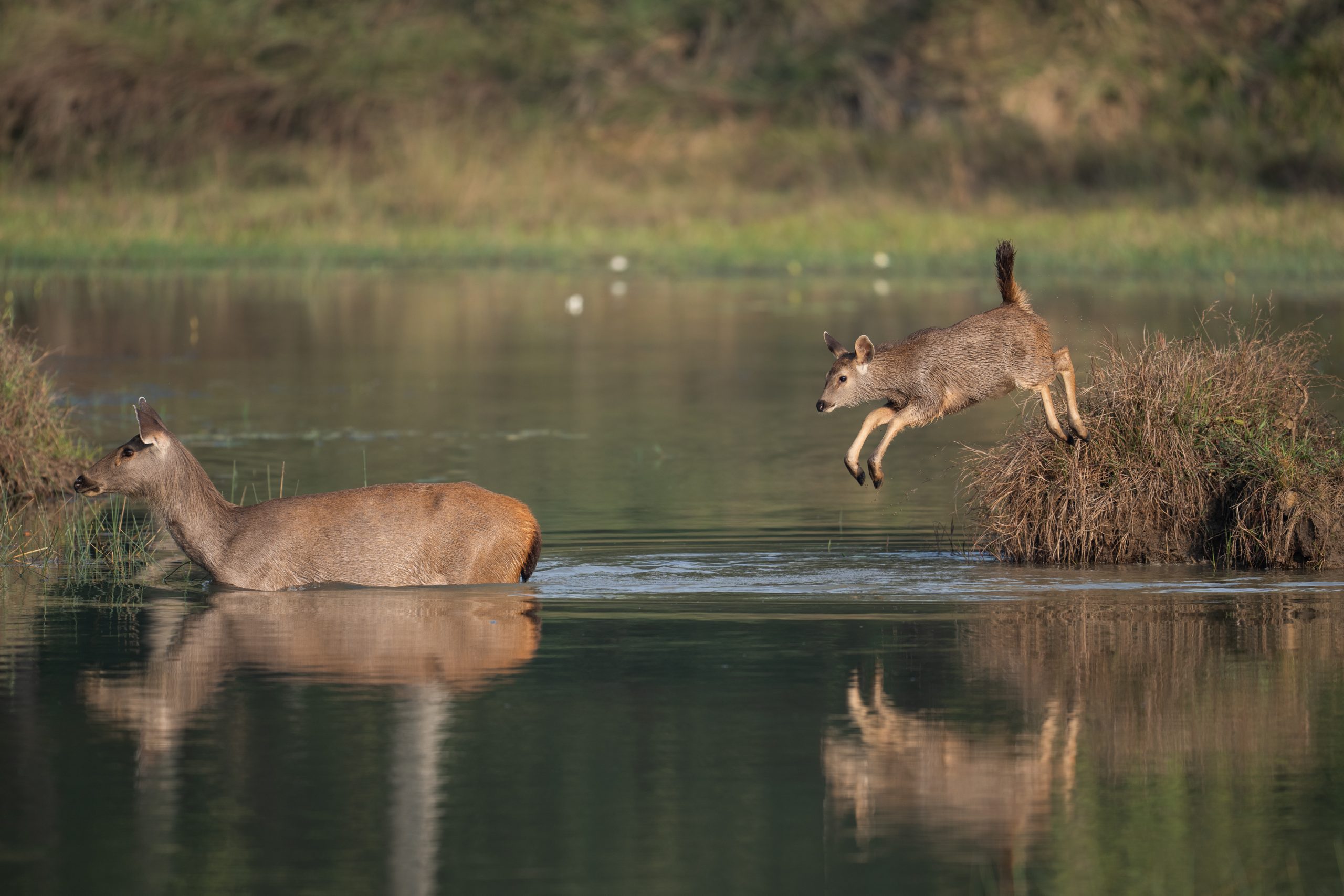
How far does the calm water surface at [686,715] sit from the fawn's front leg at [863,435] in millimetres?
506

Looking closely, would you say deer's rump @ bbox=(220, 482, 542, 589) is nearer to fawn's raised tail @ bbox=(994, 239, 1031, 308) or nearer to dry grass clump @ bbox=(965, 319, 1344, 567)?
dry grass clump @ bbox=(965, 319, 1344, 567)

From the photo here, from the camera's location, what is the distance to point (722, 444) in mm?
20219

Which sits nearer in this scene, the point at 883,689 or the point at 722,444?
the point at 883,689

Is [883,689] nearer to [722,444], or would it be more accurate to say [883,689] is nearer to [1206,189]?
[722,444]

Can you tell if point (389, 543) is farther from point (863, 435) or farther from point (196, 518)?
point (863, 435)

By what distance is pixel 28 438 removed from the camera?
16.5m

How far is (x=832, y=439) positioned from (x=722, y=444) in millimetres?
1286

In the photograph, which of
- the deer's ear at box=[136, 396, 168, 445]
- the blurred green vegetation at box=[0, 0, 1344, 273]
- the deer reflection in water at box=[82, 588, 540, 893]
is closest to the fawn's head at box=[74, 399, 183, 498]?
the deer's ear at box=[136, 396, 168, 445]

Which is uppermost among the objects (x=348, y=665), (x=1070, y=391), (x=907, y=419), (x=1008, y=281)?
(x=1008, y=281)

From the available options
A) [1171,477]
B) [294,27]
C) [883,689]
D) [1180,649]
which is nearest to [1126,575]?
[1171,477]

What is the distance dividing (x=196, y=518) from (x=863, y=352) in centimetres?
383

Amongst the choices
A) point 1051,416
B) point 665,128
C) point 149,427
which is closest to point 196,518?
point 149,427

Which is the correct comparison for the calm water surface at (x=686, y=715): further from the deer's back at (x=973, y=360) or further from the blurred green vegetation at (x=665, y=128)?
the blurred green vegetation at (x=665, y=128)

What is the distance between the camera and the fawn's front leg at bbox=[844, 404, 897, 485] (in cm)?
1362
